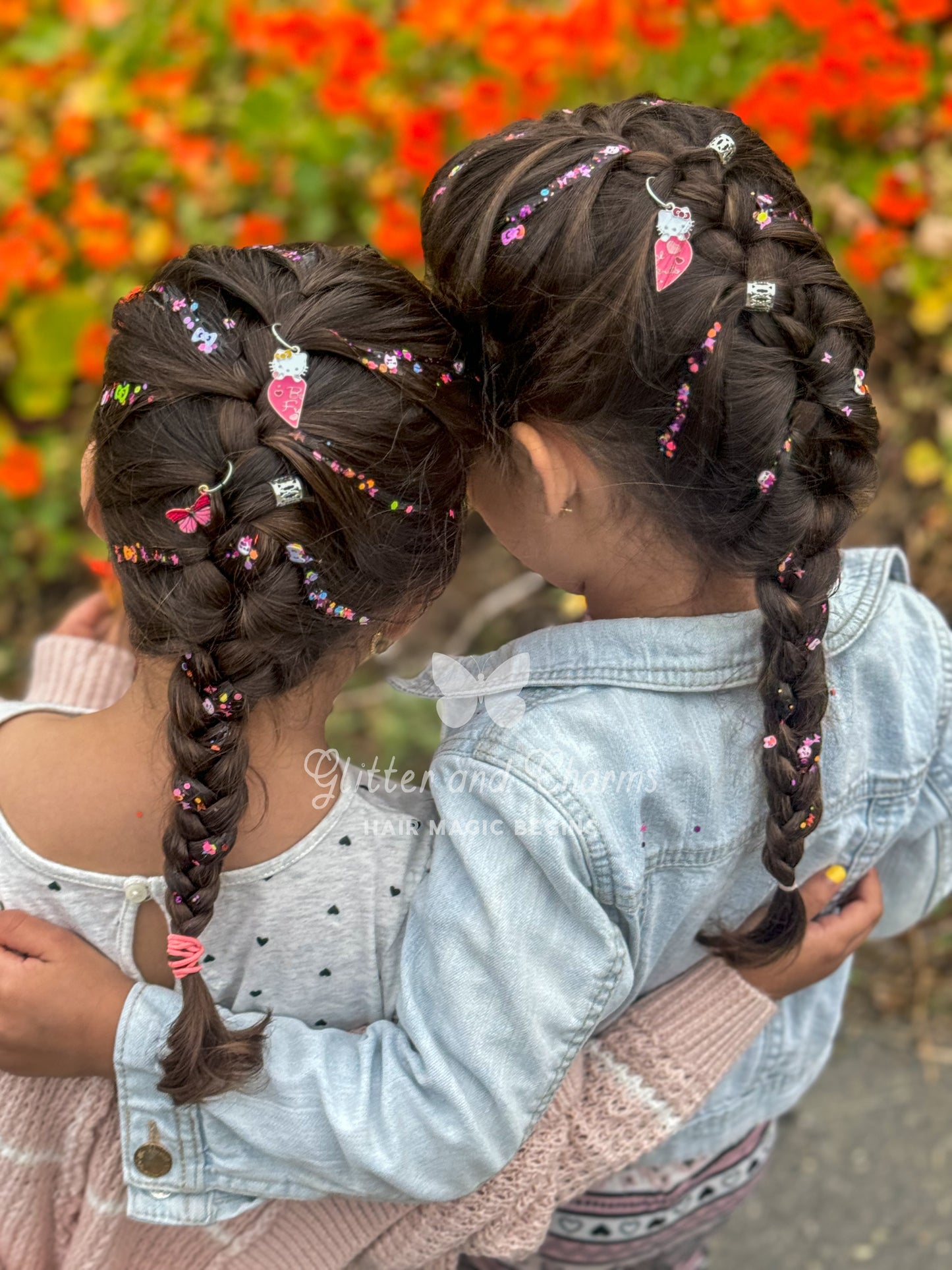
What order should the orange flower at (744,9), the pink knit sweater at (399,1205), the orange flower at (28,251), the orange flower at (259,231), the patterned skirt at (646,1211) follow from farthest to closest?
the orange flower at (28,251)
the orange flower at (259,231)
the orange flower at (744,9)
the patterned skirt at (646,1211)
the pink knit sweater at (399,1205)

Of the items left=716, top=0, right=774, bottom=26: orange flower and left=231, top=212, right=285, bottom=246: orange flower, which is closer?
left=716, top=0, right=774, bottom=26: orange flower

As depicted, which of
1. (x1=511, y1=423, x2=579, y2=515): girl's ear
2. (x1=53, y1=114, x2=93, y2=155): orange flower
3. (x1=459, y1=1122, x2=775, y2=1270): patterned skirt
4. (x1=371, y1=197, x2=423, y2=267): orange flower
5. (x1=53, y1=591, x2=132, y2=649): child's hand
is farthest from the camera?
(x1=53, y1=114, x2=93, y2=155): orange flower

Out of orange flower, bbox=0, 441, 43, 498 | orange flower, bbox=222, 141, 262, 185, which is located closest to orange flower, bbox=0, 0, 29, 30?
orange flower, bbox=222, 141, 262, 185

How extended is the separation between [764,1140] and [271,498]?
1.06 m

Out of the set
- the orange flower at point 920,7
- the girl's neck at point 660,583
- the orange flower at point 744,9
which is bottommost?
the girl's neck at point 660,583

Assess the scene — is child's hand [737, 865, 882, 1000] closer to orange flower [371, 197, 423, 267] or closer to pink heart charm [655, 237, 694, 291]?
pink heart charm [655, 237, 694, 291]

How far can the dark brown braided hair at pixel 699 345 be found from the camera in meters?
0.91

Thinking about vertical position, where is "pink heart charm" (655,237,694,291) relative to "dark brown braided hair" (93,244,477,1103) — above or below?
above

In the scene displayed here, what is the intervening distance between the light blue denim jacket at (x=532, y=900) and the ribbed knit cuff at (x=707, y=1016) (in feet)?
0.17

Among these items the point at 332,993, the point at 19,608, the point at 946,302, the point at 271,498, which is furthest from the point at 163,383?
the point at 19,608

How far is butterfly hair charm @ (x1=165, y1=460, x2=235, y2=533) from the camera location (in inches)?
35.0

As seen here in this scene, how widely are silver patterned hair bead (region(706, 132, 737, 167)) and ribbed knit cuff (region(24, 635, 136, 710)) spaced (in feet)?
2.73
